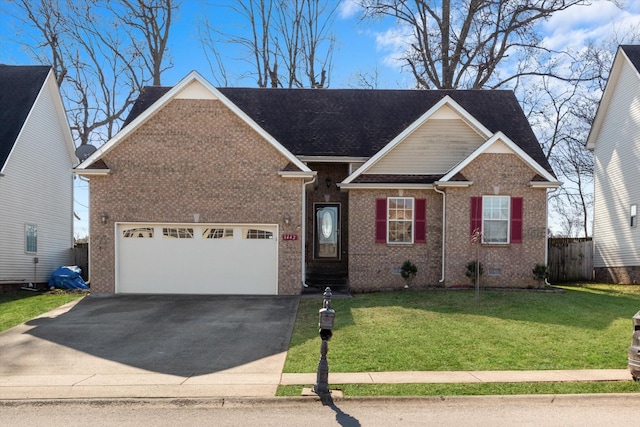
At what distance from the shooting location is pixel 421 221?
56.2 ft

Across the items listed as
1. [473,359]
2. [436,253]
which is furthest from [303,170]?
[473,359]

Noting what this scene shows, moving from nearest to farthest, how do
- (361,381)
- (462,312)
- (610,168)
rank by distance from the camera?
(361,381) < (462,312) < (610,168)

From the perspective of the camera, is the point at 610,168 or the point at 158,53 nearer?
the point at 610,168

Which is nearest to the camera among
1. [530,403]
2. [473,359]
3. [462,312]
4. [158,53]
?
[530,403]

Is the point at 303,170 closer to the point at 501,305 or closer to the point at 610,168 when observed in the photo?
the point at 501,305

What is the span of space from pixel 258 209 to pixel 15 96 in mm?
11902

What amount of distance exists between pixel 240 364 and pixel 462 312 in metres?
6.10

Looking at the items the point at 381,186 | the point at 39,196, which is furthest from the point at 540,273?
the point at 39,196

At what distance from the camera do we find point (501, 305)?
13539mm

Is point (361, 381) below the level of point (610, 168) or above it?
below

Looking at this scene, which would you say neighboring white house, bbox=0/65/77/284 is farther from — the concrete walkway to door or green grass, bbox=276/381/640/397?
green grass, bbox=276/381/640/397

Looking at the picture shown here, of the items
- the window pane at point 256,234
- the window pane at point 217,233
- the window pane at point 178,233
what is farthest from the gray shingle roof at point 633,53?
the window pane at point 178,233

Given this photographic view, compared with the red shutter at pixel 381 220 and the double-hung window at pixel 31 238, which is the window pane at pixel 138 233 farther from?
the red shutter at pixel 381 220

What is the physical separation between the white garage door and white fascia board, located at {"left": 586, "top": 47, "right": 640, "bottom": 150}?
1492 cm
